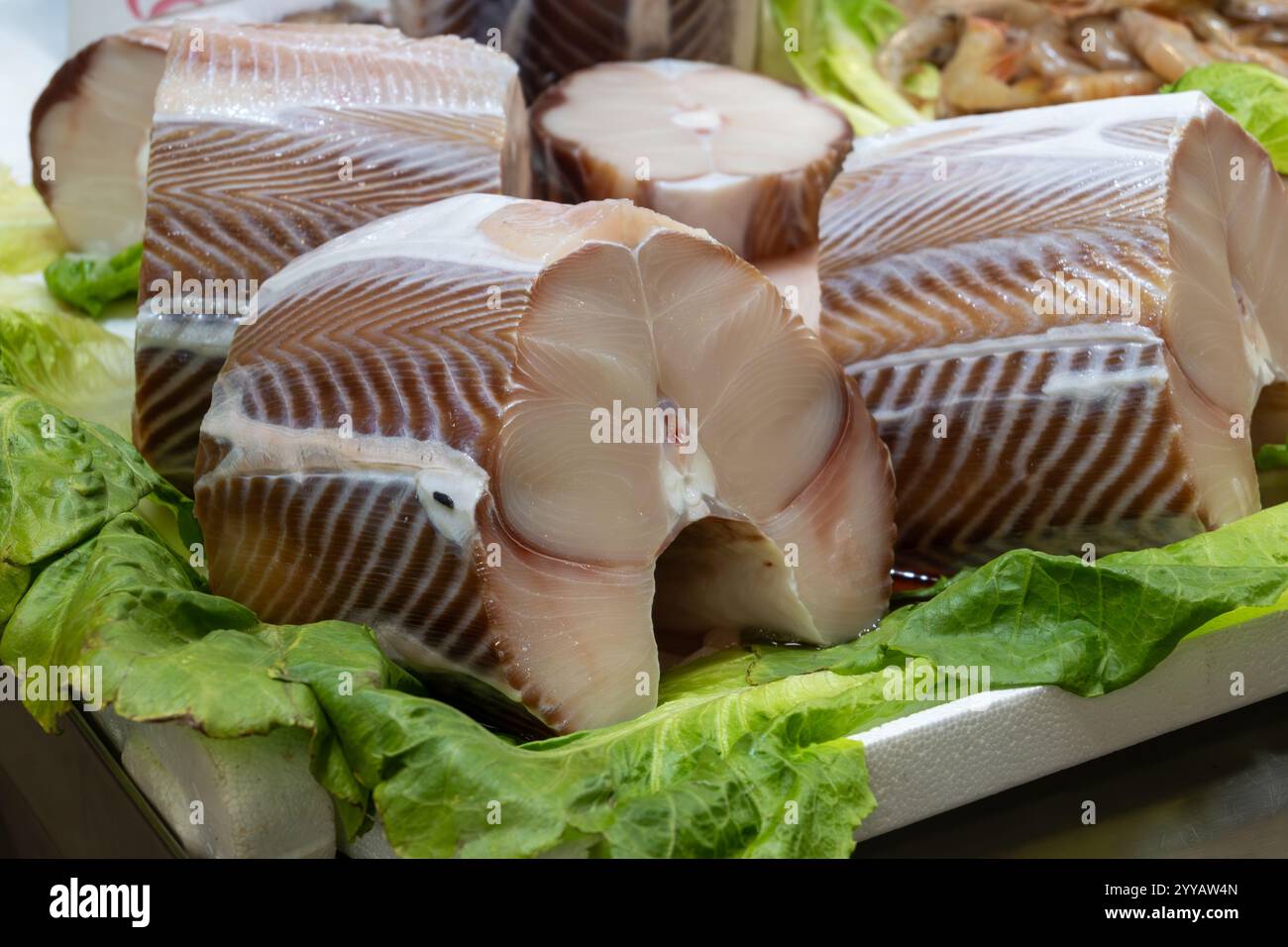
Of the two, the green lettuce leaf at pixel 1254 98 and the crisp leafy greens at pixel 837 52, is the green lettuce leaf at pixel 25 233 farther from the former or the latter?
the green lettuce leaf at pixel 1254 98

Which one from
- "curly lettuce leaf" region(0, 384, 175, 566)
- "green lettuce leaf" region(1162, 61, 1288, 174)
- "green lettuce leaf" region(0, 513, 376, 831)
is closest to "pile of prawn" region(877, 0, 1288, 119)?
"green lettuce leaf" region(1162, 61, 1288, 174)

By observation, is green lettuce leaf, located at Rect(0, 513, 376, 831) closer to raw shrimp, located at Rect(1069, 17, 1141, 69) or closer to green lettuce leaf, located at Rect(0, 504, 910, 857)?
green lettuce leaf, located at Rect(0, 504, 910, 857)

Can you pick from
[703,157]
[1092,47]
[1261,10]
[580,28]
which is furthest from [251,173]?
[1261,10]

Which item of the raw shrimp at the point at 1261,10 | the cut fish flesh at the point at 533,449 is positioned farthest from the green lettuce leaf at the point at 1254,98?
the cut fish flesh at the point at 533,449

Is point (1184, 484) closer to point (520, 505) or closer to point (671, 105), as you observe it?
point (520, 505)

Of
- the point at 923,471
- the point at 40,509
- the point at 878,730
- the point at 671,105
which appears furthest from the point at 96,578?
the point at 671,105

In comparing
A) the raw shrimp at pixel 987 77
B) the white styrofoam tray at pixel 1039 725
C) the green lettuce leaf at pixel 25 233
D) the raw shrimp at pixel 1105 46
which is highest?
the raw shrimp at pixel 1105 46

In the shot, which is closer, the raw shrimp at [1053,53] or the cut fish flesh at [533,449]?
the cut fish flesh at [533,449]
